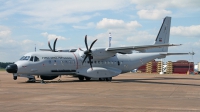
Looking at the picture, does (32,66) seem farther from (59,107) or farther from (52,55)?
(59,107)

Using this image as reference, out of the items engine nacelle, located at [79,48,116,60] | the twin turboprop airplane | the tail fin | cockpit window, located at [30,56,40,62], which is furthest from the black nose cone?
the tail fin

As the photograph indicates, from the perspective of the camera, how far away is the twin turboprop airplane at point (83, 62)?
28.3 metres

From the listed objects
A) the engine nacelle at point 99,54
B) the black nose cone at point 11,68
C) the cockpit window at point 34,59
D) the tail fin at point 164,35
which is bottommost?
the black nose cone at point 11,68

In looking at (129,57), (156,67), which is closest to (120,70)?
(129,57)

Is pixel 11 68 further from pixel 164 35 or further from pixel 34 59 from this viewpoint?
pixel 164 35

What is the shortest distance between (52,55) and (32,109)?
19.1 metres

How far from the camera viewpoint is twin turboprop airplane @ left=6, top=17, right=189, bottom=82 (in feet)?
92.7

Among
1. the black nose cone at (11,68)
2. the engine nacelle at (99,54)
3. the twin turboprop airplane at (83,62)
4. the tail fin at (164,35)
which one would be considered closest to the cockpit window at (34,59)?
the twin turboprop airplane at (83,62)

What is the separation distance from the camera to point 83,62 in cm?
3170

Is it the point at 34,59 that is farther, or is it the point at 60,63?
the point at 60,63

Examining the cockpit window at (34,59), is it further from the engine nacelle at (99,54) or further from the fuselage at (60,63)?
the engine nacelle at (99,54)

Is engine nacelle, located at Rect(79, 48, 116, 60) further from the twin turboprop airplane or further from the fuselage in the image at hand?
the fuselage

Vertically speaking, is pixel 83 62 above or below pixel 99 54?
below

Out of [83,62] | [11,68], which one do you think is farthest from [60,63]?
[11,68]
